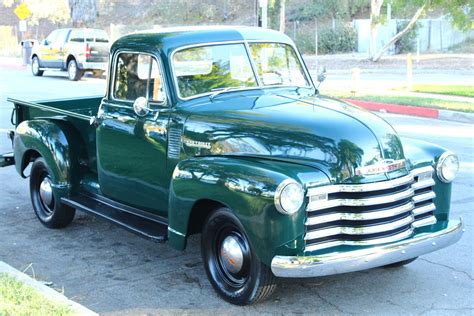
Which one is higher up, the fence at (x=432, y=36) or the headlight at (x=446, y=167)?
the fence at (x=432, y=36)

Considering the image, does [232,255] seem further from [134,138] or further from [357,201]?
[134,138]

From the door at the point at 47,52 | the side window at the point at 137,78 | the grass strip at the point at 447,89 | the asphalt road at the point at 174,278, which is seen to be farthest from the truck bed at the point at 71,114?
the door at the point at 47,52

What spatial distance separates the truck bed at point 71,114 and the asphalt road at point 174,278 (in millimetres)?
867

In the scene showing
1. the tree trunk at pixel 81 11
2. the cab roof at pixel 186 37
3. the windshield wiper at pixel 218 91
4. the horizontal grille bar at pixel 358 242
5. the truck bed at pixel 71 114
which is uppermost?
the tree trunk at pixel 81 11

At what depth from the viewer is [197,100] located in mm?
5559

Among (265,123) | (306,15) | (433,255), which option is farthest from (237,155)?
(306,15)

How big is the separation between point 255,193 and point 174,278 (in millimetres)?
1403

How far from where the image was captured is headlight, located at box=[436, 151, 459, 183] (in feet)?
17.2

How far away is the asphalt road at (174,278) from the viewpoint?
492cm

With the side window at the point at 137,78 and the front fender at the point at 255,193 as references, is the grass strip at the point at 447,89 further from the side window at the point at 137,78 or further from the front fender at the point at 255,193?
the front fender at the point at 255,193

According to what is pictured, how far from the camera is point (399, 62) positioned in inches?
1176

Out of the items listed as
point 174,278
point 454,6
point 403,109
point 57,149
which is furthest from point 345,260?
point 454,6

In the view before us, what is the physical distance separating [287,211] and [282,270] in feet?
1.20

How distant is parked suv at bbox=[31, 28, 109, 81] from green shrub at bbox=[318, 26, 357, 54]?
47.9 feet
